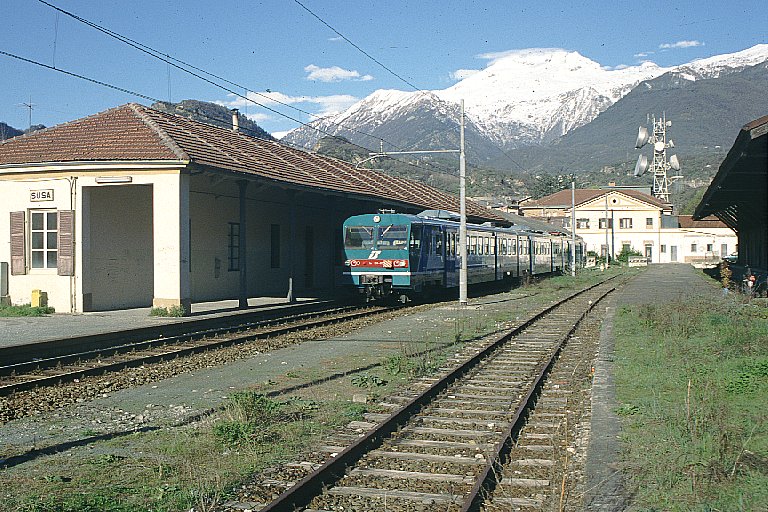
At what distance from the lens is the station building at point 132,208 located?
2034 cm

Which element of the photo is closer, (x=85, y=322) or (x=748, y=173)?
(x=85, y=322)

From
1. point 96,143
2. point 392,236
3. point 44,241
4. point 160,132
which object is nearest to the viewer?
point 44,241

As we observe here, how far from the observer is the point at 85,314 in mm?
20484

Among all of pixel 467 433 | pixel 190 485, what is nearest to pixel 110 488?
pixel 190 485

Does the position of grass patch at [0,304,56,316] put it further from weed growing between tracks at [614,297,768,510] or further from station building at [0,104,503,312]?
weed growing between tracks at [614,297,768,510]

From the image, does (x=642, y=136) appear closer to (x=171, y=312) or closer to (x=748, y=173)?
(x=748, y=173)

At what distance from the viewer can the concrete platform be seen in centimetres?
1561

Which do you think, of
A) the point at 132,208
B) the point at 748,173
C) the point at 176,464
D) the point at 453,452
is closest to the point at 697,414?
the point at 453,452

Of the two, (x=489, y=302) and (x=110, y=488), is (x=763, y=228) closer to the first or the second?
(x=489, y=302)

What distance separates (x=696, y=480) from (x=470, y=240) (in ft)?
79.3

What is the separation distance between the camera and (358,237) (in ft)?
84.5

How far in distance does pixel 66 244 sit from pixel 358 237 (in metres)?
8.77

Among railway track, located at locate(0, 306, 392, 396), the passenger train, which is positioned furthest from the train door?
railway track, located at locate(0, 306, 392, 396)

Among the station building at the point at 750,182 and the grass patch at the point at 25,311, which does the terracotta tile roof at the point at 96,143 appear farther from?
the station building at the point at 750,182
